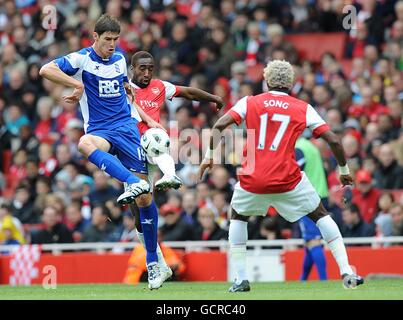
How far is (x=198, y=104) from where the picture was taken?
2133 cm

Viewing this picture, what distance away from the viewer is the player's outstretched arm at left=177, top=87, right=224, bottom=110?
13703 millimetres

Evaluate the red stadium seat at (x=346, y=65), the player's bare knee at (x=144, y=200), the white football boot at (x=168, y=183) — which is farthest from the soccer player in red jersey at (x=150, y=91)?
the red stadium seat at (x=346, y=65)

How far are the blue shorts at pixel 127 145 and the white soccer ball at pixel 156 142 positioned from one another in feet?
0.40

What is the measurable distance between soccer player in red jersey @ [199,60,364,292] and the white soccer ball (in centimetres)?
127

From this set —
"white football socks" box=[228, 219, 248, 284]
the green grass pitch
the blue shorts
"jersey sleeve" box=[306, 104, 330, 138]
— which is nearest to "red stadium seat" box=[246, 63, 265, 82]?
the green grass pitch

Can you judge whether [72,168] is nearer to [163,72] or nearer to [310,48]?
[163,72]

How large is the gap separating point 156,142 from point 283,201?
1792 millimetres

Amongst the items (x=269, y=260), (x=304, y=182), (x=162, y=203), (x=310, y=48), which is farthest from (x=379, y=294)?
(x=310, y=48)

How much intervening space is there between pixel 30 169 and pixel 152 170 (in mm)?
8320

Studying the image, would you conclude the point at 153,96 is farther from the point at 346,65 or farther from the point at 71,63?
the point at 346,65

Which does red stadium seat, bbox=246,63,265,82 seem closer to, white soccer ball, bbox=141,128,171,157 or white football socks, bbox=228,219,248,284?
white soccer ball, bbox=141,128,171,157

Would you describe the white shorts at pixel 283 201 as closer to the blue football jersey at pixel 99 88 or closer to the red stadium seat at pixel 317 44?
the blue football jersey at pixel 99 88

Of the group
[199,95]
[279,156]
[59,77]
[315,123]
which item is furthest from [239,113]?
[199,95]

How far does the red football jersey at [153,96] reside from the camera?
45.1 ft
